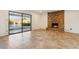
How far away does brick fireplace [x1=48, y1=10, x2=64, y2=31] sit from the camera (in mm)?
10327

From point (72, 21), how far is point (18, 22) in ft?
14.0

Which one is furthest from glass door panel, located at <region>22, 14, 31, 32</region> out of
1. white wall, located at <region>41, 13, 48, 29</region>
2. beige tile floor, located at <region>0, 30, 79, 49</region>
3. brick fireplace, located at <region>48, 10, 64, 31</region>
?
beige tile floor, located at <region>0, 30, 79, 49</region>

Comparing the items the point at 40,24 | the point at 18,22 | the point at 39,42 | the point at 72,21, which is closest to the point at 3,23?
the point at 18,22

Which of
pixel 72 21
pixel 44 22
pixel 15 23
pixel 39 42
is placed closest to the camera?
pixel 39 42

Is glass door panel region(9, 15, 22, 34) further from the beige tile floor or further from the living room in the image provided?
the beige tile floor

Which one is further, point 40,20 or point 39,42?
point 40,20

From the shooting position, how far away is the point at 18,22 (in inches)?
358

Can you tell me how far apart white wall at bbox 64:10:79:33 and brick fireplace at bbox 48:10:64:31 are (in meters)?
0.60

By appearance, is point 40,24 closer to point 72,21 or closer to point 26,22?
point 26,22

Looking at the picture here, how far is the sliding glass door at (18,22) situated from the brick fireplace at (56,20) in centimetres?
237

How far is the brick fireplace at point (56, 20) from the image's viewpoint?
1033 cm

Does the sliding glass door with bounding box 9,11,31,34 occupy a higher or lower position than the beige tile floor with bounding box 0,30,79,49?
higher
